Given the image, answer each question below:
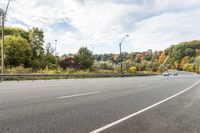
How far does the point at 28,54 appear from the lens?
245 feet

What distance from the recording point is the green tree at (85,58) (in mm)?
92812

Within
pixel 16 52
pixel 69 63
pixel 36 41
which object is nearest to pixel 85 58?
pixel 69 63

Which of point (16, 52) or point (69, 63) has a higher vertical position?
point (16, 52)

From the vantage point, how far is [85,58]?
308ft

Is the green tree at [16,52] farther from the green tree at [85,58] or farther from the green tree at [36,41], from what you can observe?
the green tree at [85,58]

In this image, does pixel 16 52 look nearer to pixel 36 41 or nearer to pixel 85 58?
pixel 36 41

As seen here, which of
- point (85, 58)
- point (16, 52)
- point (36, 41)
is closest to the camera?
point (16, 52)

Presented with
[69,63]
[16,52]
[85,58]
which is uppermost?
[16,52]

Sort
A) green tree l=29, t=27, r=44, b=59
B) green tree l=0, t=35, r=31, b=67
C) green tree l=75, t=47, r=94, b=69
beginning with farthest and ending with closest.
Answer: green tree l=75, t=47, r=94, b=69 → green tree l=29, t=27, r=44, b=59 → green tree l=0, t=35, r=31, b=67

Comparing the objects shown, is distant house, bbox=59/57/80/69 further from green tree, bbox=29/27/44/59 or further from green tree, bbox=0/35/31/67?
green tree, bbox=0/35/31/67

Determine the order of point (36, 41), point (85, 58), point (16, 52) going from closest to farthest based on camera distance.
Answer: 1. point (16, 52)
2. point (36, 41)
3. point (85, 58)

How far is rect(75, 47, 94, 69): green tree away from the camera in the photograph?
92812 mm

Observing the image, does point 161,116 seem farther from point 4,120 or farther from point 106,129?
point 4,120

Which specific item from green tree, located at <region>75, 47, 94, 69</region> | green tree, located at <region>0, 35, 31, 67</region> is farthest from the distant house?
green tree, located at <region>0, 35, 31, 67</region>
